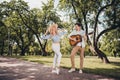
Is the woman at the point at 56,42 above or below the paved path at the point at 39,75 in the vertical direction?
above

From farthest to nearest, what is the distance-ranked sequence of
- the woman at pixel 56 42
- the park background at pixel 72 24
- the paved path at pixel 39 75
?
the park background at pixel 72 24, the woman at pixel 56 42, the paved path at pixel 39 75

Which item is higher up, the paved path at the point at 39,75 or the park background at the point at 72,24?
the park background at the point at 72,24

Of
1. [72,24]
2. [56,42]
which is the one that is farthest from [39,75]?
[72,24]

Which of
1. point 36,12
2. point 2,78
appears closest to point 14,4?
point 36,12

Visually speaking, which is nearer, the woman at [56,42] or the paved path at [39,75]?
the paved path at [39,75]

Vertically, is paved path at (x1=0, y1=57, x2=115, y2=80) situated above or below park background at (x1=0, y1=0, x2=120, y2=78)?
below

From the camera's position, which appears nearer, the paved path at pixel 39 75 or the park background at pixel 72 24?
the paved path at pixel 39 75

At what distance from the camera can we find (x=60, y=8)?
88.7 ft

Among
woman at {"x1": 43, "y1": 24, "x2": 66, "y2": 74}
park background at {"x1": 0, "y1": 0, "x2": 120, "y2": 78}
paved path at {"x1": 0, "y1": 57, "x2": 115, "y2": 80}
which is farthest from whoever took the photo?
park background at {"x1": 0, "y1": 0, "x2": 120, "y2": 78}

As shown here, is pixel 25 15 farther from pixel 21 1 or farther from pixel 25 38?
pixel 25 38

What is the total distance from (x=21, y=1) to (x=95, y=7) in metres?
30.4

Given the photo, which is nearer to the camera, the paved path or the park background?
the paved path

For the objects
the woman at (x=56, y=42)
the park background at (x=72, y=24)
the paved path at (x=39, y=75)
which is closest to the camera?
the paved path at (x=39, y=75)

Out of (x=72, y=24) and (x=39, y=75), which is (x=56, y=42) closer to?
(x=39, y=75)
